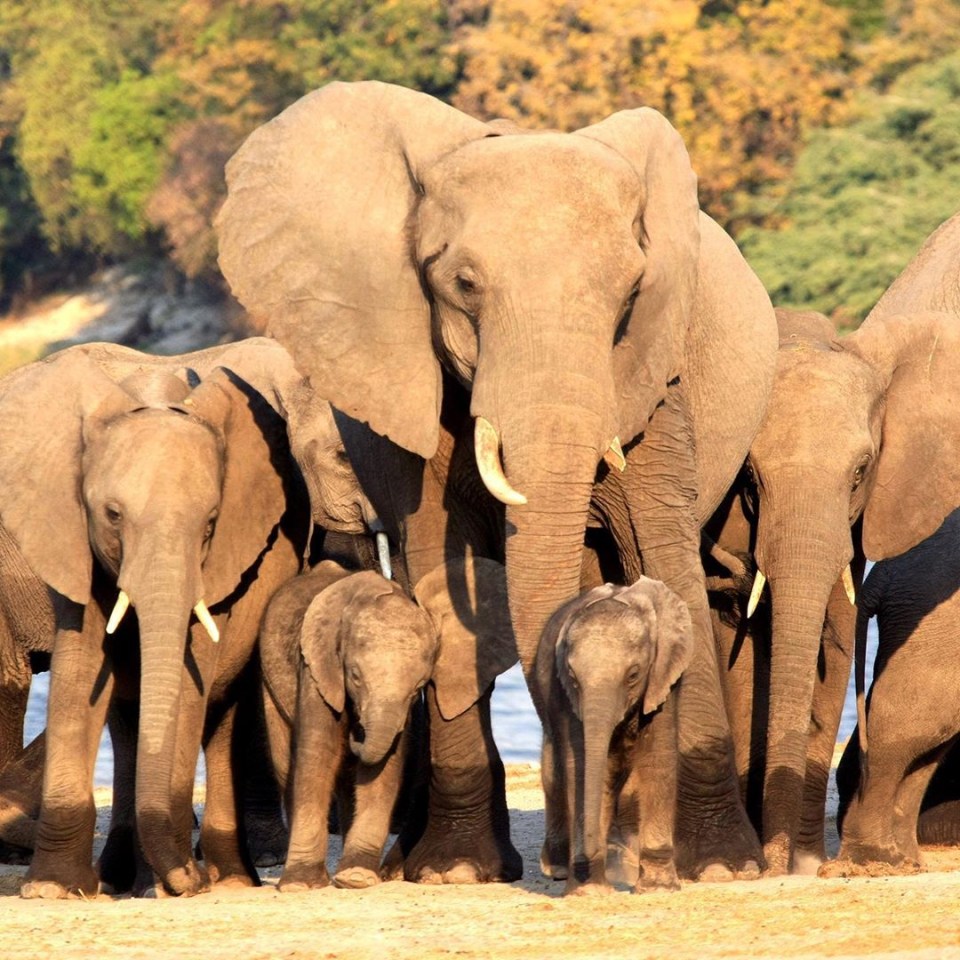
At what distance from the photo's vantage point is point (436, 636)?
9414 millimetres

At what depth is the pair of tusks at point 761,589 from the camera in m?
9.74

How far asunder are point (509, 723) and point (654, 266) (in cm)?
882

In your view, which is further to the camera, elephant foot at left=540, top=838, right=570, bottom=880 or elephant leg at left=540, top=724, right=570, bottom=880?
elephant foot at left=540, top=838, right=570, bottom=880

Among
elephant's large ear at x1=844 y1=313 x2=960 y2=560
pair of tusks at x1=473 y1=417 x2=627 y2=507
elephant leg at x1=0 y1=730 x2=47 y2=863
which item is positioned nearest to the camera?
pair of tusks at x1=473 y1=417 x2=627 y2=507

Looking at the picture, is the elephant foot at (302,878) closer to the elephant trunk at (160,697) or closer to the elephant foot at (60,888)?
the elephant trunk at (160,697)

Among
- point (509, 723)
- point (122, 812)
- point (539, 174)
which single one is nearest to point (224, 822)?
point (122, 812)

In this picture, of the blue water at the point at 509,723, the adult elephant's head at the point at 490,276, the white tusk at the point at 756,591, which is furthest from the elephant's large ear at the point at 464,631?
the blue water at the point at 509,723

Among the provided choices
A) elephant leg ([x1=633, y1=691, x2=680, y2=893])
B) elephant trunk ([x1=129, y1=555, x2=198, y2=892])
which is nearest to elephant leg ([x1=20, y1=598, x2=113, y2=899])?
elephant trunk ([x1=129, y1=555, x2=198, y2=892])

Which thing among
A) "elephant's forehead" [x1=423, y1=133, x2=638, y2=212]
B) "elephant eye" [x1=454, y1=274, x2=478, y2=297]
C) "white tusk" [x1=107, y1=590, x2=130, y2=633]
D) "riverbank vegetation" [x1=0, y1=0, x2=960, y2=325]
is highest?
"elephant's forehead" [x1=423, y1=133, x2=638, y2=212]

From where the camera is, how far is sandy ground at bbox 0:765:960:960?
7441 mm

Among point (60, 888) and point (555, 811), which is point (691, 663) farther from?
point (60, 888)

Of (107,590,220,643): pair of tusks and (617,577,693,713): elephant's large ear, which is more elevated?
(617,577,693,713): elephant's large ear

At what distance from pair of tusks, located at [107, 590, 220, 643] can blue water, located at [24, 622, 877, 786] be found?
6.05m

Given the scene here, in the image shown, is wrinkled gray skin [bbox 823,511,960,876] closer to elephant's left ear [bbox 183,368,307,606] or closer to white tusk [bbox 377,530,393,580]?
white tusk [bbox 377,530,393,580]
